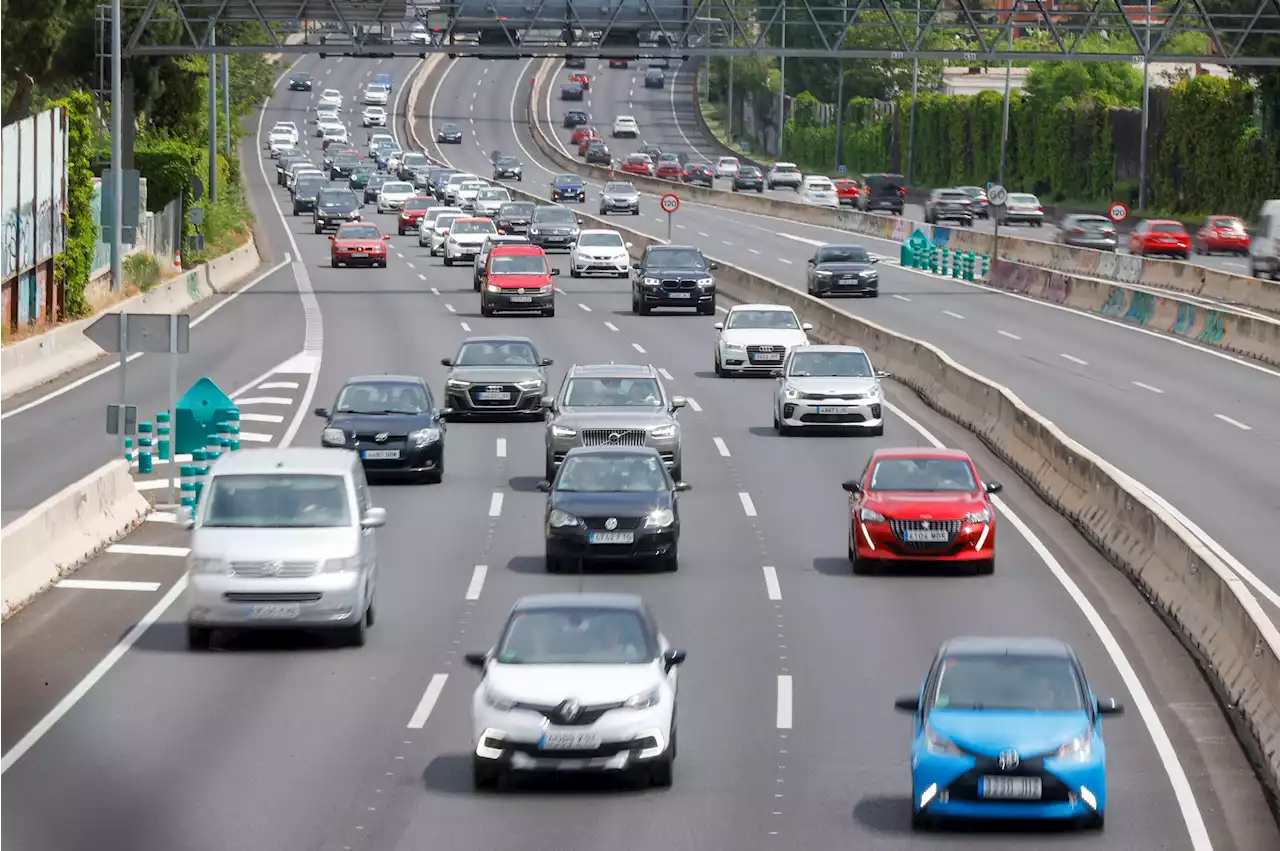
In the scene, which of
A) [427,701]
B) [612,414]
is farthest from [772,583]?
[612,414]

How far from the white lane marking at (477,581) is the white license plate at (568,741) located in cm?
806

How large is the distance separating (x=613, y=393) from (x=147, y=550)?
27.5 ft

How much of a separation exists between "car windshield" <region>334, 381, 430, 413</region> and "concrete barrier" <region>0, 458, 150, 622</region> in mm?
4059

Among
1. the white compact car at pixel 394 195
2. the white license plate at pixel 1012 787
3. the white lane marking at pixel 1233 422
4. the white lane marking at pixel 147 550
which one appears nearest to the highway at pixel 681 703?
the white lane marking at pixel 147 550

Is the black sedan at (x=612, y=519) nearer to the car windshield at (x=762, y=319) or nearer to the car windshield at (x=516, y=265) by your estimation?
the car windshield at (x=762, y=319)

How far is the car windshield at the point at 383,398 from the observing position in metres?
31.5

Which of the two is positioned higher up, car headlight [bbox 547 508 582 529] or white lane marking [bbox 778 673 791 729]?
car headlight [bbox 547 508 582 529]

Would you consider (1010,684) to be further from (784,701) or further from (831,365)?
(831,365)

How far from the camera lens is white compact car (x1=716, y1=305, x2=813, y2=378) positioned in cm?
4447

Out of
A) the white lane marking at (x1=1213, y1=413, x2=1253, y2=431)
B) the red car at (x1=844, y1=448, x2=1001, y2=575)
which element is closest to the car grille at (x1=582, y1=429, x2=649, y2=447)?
the red car at (x1=844, y1=448, x2=1001, y2=575)

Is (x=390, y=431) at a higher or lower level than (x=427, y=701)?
higher

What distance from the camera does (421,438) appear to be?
3084 cm

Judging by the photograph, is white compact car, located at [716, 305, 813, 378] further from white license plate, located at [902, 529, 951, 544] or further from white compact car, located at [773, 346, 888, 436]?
white license plate, located at [902, 529, 951, 544]

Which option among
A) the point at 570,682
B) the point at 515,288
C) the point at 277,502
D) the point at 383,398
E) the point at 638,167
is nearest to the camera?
the point at 570,682
